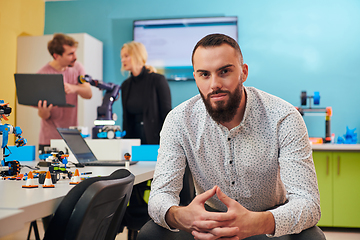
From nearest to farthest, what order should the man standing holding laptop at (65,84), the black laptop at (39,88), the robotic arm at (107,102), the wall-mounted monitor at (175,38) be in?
1. the robotic arm at (107,102)
2. the black laptop at (39,88)
3. the man standing holding laptop at (65,84)
4. the wall-mounted monitor at (175,38)

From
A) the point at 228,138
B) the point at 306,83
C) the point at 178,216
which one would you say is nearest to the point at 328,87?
the point at 306,83

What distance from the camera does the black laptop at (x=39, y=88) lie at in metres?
2.66

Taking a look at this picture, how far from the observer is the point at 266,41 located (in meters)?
4.21

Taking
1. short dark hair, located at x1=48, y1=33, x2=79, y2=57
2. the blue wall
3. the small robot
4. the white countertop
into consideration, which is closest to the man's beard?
the small robot

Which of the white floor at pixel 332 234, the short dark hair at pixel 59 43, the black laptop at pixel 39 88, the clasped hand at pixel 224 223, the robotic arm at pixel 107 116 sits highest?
the short dark hair at pixel 59 43

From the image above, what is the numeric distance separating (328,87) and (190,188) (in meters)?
2.80

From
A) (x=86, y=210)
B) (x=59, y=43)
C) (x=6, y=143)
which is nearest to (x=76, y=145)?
(x=6, y=143)

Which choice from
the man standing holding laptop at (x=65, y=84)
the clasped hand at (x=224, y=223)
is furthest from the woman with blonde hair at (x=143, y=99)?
the clasped hand at (x=224, y=223)

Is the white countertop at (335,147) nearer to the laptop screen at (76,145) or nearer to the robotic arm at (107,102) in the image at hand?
the robotic arm at (107,102)

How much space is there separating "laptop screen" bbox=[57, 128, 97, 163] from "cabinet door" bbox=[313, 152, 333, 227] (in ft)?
7.29

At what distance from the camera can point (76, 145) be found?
1834mm

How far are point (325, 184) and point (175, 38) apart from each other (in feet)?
7.98

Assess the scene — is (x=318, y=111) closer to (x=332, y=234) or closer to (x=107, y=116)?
(x=332, y=234)

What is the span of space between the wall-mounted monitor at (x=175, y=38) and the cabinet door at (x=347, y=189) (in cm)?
201
